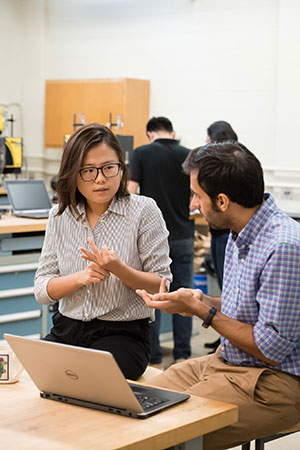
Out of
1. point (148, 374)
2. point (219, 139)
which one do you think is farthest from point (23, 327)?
point (148, 374)

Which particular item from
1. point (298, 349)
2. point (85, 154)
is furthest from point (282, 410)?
point (85, 154)

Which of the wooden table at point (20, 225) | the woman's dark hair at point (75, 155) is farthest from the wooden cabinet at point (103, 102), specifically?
the woman's dark hair at point (75, 155)

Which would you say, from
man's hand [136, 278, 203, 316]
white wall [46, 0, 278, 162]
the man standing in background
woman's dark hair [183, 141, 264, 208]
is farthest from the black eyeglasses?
white wall [46, 0, 278, 162]

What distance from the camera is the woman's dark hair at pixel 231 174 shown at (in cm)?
190

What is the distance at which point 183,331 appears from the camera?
14.9ft

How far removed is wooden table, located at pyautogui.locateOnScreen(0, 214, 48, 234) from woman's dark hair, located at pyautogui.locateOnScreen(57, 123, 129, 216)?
1592mm

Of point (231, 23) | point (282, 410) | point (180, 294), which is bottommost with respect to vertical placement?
point (282, 410)

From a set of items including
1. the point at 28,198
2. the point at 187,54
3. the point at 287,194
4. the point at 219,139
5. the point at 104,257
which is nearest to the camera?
the point at 104,257

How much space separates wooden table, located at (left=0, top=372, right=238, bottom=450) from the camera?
4.77 feet

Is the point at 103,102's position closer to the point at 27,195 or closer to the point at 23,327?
the point at 27,195

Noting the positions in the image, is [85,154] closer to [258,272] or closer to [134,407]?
[258,272]

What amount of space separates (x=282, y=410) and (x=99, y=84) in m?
5.69

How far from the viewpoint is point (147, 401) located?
1.67 m

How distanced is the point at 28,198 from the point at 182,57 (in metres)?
3.12
